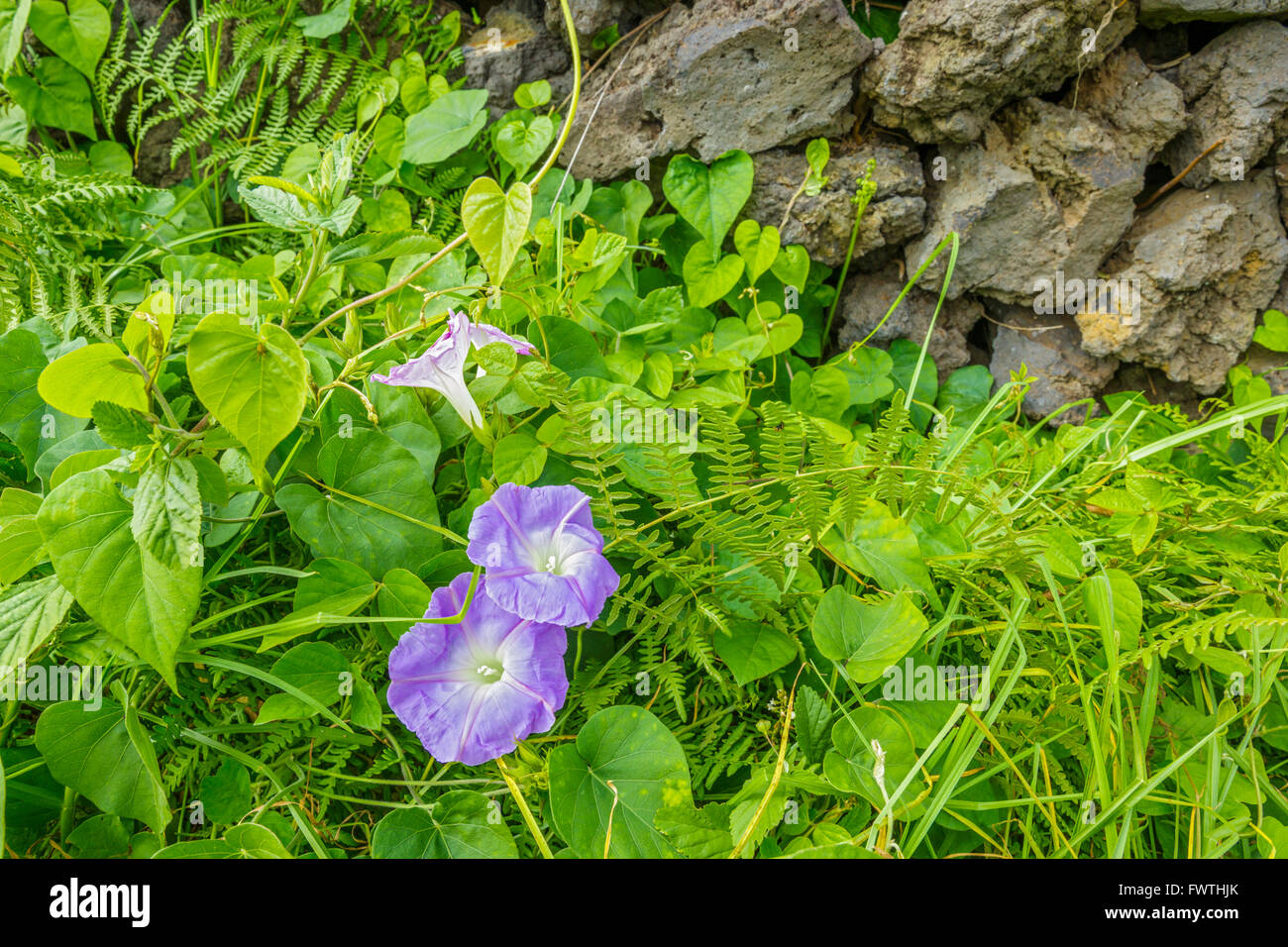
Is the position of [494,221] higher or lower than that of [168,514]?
higher

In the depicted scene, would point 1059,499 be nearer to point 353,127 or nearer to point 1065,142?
point 1065,142

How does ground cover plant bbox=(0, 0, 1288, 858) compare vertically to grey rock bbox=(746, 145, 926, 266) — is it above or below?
below

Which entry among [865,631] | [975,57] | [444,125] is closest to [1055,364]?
[975,57]

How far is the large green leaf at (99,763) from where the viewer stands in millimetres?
1091

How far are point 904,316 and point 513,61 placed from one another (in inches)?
50.0

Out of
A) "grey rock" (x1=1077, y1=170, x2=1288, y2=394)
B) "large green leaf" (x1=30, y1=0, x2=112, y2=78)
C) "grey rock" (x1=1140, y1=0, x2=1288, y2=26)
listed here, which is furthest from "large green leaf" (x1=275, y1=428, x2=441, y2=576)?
"grey rock" (x1=1140, y1=0, x2=1288, y2=26)

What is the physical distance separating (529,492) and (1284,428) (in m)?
1.90

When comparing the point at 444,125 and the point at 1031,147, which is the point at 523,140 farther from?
the point at 1031,147

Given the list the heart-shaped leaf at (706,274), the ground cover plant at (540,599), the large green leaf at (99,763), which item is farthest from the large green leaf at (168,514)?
the heart-shaped leaf at (706,274)

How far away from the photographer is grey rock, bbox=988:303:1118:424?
206 cm

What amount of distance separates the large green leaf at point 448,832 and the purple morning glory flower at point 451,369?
1.93 feet

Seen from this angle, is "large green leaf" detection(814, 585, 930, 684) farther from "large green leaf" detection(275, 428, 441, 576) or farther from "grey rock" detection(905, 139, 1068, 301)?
"grey rock" detection(905, 139, 1068, 301)

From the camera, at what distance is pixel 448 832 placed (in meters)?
1.15
